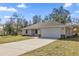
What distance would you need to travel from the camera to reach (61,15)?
7809mm

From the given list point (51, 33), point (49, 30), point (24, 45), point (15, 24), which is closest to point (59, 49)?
point (51, 33)

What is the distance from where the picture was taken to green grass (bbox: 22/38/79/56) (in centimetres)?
666

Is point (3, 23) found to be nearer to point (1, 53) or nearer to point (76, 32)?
point (1, 53)

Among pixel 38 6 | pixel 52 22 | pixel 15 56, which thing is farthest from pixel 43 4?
pixel 15 56

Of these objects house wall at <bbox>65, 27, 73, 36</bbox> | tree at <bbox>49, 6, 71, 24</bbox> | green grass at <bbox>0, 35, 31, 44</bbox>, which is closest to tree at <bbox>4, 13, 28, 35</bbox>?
green grass at <bbox>0, 35, 31, 44</bbox>

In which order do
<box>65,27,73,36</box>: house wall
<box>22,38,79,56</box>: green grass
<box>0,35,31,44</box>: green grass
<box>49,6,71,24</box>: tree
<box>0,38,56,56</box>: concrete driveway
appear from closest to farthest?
1. <box>22,38,79,56</box>: green grass
2. <box>0,38,56,56</box>: concrete driveway
3. <box>49,6,71,24</box>: tree
4. <box>0,35,31,44</box>: green grass
5. <box>65,27,73,36</box>: house wall

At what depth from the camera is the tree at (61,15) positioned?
772 cm

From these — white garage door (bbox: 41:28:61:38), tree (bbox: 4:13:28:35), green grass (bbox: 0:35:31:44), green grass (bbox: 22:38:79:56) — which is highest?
tree (bbox: 4:13:28:35)

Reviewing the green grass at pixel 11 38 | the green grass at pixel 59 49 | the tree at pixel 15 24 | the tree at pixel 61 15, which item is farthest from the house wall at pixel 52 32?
the tree at pixel 15 24

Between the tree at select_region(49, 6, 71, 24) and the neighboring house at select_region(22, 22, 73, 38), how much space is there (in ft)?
0.84

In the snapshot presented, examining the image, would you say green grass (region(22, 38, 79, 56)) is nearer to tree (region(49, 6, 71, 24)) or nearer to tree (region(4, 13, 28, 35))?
tree (region(49, 6, 71, 24))

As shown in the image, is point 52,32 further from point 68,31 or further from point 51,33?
point 68,31

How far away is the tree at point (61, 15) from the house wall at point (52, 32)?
1.26 feet

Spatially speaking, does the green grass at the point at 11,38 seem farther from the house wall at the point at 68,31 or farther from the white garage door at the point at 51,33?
the house wall at the point at 68,31
